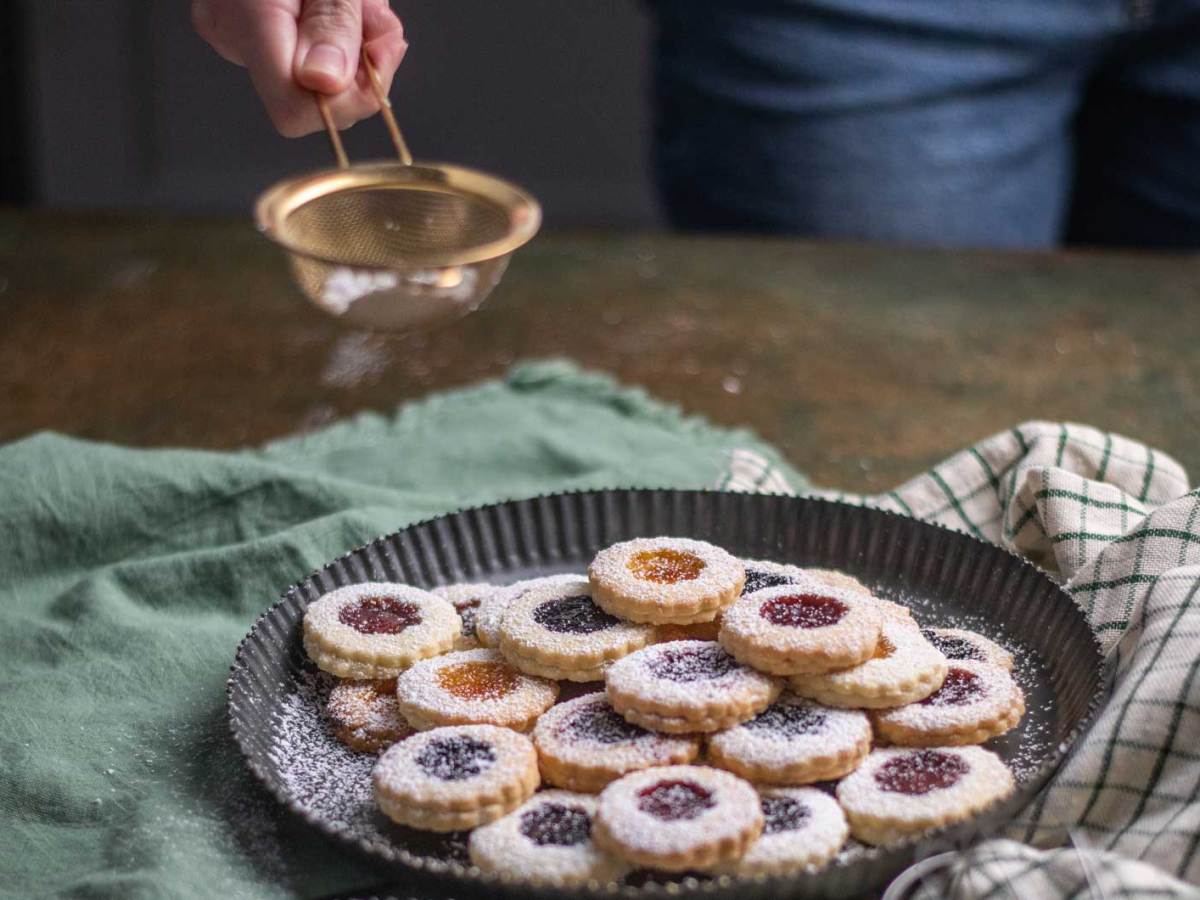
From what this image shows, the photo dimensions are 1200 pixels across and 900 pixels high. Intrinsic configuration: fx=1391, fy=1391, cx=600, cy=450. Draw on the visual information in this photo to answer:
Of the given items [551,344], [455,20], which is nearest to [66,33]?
[455,20]

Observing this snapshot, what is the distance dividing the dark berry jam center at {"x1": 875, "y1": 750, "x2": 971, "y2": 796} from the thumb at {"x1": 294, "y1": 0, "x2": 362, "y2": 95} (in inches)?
27.8

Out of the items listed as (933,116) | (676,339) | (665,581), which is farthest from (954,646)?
(933,116)

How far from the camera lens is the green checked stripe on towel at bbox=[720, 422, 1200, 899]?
86 cm

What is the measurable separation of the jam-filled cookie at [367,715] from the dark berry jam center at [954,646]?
1.35 ft

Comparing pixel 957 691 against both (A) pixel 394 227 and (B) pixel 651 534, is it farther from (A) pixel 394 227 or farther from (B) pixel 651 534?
(A) pixel 394 227

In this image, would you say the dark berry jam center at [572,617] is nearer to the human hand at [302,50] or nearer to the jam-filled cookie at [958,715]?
the jam-filled cookie at [958,715]

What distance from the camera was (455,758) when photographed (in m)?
0.92

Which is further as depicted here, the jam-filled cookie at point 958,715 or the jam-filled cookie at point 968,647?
the jam-filled cookie at point 968,647

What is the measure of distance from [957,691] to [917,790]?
123 millimetres

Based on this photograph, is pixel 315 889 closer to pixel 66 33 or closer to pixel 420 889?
pixel 420 889

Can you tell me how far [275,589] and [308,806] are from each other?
40 cm

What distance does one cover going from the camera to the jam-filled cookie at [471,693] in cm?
98

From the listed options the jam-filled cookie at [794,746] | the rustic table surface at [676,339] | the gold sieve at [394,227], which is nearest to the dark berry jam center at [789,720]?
the jam-filled cookie at [794,746]

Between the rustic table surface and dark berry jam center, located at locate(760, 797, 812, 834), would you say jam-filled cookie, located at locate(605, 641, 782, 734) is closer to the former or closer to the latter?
dark berry jam center, located at locate(760, 797, 812, 834)
